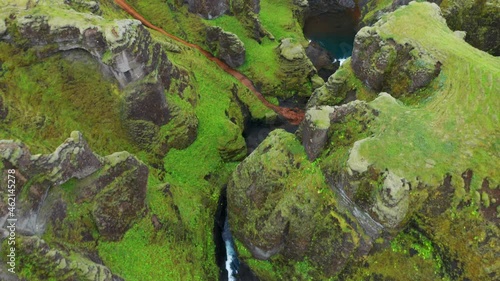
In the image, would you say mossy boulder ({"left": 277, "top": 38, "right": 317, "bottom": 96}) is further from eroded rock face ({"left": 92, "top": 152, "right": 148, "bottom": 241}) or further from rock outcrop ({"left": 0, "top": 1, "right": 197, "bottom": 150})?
eroded rock face ({"left": 92, "top": 152, "right": 148, "bottom": 241})

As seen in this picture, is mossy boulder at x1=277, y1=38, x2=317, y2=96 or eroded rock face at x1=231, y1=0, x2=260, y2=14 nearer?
mossy boulder at x1=277, y1=38, x2=317, y2=96

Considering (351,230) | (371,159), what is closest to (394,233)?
(351,230)

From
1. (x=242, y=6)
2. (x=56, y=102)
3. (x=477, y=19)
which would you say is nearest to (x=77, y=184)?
(x=56, y=102)

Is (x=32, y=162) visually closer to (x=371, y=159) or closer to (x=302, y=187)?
(x=302, y=187)

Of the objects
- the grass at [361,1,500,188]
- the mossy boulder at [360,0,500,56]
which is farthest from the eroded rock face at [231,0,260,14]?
the grass at [361,1,500,188]

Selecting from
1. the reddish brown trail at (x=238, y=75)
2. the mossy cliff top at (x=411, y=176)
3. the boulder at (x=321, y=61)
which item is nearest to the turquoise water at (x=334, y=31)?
the boulder at (x=321, y=61)

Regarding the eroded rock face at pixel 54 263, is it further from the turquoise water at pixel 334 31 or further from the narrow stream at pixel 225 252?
the turquoise water at pixel 334 31

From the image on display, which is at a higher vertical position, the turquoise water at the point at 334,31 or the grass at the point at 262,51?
the grass at the point at 262,51

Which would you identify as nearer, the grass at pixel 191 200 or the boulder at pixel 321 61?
the grass at pixel 191 200

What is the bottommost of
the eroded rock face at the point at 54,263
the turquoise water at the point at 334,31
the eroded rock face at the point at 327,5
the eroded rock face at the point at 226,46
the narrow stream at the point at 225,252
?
the narrow stream at the point at 225,252
